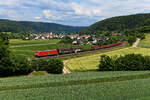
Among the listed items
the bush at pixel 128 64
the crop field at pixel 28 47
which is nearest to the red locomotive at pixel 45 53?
the crop field at pixel 28 47

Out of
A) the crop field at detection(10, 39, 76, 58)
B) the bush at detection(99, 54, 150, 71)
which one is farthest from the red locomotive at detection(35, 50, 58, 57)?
the bush at detection(99, 54, 150, 71)

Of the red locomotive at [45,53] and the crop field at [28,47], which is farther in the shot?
the crop field at [28,47]

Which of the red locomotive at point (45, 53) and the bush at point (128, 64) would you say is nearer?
the bush at point (128, 64)

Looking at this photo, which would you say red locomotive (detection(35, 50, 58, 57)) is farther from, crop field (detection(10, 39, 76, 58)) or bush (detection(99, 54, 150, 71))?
bush (detection(99, 54, 150, 71))

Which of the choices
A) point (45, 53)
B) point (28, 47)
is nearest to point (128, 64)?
point (45, 53)

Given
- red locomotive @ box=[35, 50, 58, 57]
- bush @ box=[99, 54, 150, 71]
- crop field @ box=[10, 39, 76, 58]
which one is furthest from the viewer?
crop field @ box=[10, 39, 76, 58]

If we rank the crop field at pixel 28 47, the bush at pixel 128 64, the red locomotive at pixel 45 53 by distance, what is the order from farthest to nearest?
the crop field at pixel 28 47 < the red locomotive at pixel 45 53 < the bush at pixel 128 64

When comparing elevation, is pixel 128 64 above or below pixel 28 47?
below

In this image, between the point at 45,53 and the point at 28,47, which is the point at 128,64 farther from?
the point at 28,47

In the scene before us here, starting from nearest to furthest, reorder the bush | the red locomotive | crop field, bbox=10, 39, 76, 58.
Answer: the bush
the red locomotive
crop field, bbox=10, 39, 76, 58

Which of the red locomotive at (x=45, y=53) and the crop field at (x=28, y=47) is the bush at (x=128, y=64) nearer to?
the red locomotive at (x=45, y=53)

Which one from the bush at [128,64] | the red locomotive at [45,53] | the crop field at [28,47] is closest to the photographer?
the bush at [128,64]

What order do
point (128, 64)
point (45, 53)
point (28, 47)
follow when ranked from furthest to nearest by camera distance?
point (28, 47) → point (45, 53) → point (128, 64)

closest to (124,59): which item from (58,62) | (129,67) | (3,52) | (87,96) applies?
(129,67)
